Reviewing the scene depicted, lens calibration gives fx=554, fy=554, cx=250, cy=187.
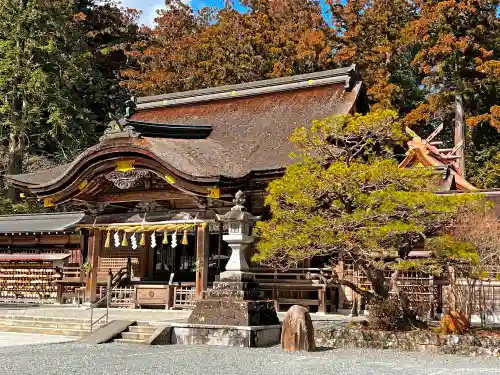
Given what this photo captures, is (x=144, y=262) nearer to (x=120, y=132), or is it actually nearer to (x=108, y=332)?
(x=120, y=132)

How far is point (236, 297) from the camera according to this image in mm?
9492

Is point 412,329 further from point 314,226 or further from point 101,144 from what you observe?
point 101,144

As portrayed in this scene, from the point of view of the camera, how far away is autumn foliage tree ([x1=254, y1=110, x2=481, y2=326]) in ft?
28.8

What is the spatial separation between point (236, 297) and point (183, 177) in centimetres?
399

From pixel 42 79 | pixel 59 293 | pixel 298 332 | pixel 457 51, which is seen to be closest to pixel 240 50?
pixel 42 79

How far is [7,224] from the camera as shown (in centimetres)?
2000

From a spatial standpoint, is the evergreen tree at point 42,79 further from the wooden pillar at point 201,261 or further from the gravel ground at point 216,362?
A: the gravel ground at point 216,362

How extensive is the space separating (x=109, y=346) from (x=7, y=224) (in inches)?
505

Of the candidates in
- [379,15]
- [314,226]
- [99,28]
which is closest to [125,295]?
[314,226]

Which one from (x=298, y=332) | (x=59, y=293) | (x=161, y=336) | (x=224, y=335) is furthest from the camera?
(x=59, y=293)

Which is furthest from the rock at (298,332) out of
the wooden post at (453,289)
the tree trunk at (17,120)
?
the tree trunk at (17,120)

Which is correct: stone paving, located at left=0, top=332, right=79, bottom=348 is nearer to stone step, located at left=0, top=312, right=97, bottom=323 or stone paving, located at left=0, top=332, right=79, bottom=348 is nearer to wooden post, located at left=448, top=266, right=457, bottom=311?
stone step, located at left=0, top=312, right=97, bottom=323

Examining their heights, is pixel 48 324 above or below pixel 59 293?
below

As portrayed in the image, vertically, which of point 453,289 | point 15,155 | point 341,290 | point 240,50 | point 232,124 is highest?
point 240,50
